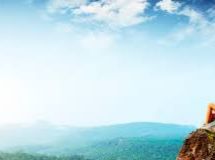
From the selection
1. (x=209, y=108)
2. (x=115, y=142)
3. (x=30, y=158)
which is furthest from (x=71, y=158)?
(x=209, y=108)

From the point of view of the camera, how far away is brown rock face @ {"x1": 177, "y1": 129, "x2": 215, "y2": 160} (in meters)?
5.48

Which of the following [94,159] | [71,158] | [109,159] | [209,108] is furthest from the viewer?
[94,159]

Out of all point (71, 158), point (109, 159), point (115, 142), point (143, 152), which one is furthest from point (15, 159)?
point (115, 142)

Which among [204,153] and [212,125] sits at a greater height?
[212,125]

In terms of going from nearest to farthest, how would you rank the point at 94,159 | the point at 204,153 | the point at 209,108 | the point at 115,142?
the point at 204,153, the point at 209,108, the point at 94,159, the point at 115,142

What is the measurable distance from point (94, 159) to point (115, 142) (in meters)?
43.2

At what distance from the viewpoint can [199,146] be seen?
18.5 feet

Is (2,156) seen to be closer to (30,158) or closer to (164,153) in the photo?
(30,158)

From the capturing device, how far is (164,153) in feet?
440

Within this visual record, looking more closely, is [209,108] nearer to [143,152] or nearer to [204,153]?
[204,153]

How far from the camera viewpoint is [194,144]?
5.75 metres

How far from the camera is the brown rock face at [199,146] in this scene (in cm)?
548

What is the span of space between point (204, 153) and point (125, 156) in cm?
12369

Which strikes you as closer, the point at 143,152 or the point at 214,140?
the point at 214,140
